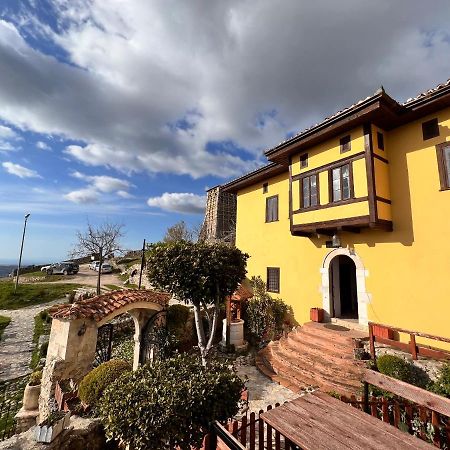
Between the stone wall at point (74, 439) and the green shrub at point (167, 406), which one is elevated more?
the green shrub at point (167, 406)

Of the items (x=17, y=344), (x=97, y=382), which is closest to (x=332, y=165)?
(x=97, y=382)

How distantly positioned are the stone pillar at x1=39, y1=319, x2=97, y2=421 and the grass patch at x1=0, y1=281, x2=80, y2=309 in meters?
19.0

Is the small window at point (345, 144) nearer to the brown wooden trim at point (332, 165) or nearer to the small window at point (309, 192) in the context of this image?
the brown wooden trim at point (332, 165)

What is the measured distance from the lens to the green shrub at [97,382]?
6.64 metres

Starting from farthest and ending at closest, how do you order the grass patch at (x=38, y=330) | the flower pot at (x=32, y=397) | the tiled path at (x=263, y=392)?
1. the grass patch at (x=38, y=330)
2. the flower pot at (x=32, y=397)
3. the tiled path at (x=263, y=392)

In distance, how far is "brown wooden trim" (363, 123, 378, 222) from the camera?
9078 mm

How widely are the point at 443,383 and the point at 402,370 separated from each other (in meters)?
0.86

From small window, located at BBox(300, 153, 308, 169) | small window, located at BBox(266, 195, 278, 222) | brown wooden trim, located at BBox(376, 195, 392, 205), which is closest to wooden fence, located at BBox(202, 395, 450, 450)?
brown wooden trim, located at BBox(376, 195, 392, 205)

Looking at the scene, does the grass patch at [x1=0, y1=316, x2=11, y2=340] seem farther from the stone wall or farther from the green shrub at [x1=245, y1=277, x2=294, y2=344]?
the green shrub at [x1=245, y1=277, x2=294, y2=344]

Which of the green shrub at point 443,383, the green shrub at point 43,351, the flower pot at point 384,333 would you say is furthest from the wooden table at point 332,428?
the green shrub at point 43,351

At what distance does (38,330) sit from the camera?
16.6 metres

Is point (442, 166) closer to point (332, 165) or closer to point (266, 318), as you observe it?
point (332, 165)

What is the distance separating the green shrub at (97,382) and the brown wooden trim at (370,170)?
9.56m

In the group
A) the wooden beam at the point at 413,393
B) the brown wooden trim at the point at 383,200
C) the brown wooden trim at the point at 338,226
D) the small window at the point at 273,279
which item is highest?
the brown wooden trim at the point at 383,200
